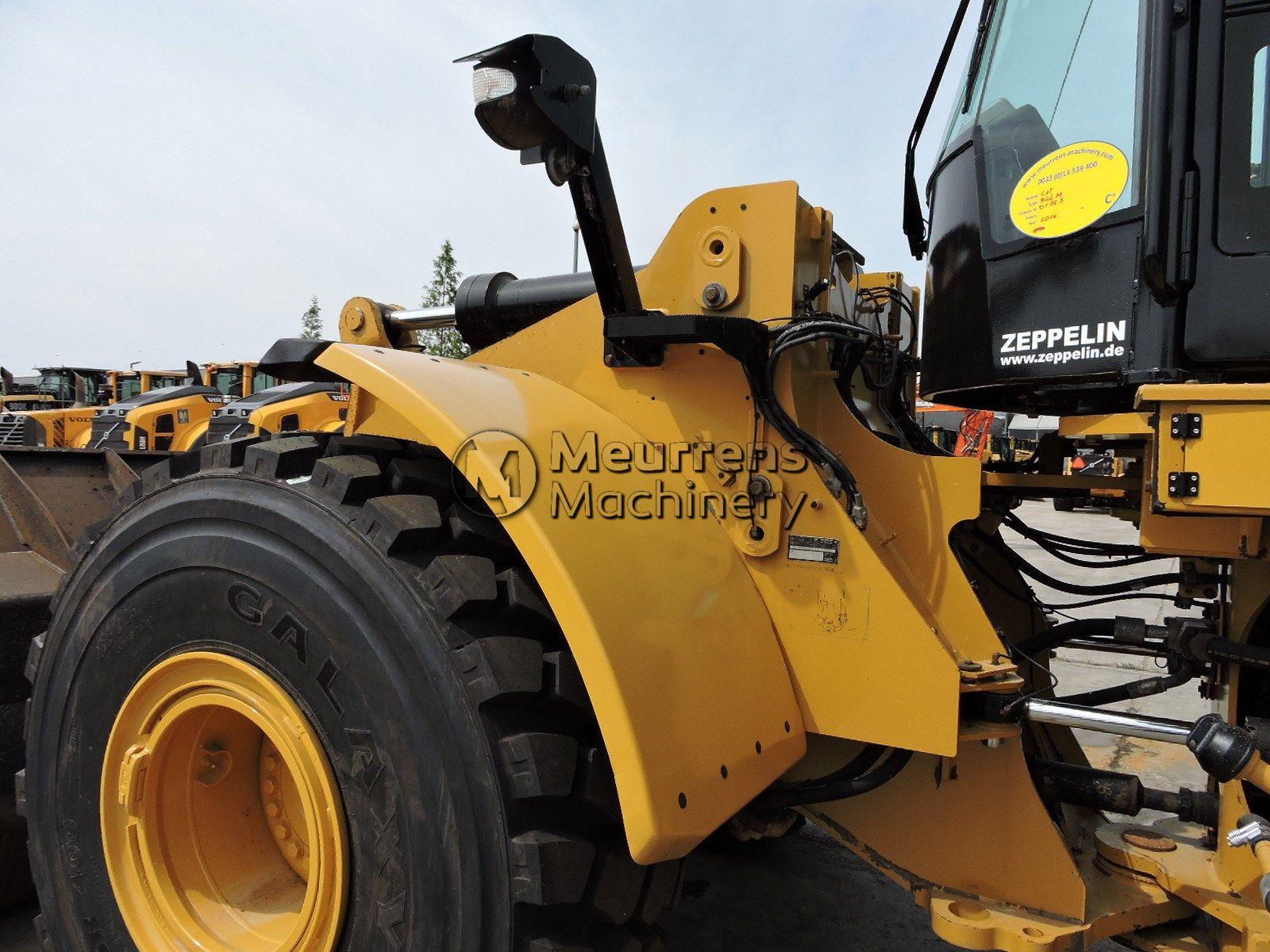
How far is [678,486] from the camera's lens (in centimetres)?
199

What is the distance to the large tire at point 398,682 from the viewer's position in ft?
5.15

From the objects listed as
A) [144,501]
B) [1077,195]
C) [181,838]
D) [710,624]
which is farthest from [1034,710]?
[144,501]

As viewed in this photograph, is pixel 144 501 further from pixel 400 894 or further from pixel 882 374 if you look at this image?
pixel 882 374

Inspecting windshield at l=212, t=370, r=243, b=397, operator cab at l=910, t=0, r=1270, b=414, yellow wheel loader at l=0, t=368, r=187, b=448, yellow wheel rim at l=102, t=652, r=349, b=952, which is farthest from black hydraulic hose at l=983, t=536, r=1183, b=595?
windshield at l=212, t=370, r=243, b=397

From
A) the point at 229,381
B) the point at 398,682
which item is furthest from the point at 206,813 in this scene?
the point at 229,381

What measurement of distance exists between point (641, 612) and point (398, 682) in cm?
49

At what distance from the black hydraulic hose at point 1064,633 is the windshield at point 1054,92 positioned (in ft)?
3.90

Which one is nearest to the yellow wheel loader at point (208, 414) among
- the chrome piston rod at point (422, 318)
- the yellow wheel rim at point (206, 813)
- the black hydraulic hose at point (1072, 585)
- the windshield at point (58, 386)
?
the chrome piston rod at point (422, 318)

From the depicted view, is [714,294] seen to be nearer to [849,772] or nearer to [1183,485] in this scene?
[1183,485]

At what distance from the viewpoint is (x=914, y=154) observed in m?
2.53

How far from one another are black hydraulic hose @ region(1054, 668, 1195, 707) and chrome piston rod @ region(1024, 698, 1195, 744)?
134 millimetres

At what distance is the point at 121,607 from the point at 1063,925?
2.29 metres

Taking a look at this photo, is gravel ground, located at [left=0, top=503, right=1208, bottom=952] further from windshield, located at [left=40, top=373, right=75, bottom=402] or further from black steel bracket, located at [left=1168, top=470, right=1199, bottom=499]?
windshield, located at [left=40, top=373, right=75, bottom=402]

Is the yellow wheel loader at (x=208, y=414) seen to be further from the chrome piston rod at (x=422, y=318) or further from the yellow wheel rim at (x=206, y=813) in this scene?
the yellow wheel rim at (x=206, y=813)
